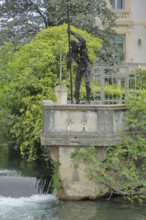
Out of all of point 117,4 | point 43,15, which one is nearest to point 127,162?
point 43,15

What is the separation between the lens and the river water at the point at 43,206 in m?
11.4

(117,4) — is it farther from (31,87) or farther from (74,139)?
(74,139)

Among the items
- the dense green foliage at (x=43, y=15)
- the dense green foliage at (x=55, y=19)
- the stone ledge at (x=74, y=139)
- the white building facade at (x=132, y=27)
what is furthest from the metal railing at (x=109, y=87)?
the white building facade at (x=132, y=27)

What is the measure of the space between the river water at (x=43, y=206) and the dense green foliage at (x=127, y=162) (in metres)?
0.43

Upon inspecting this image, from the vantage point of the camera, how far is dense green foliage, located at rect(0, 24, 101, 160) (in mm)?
16328

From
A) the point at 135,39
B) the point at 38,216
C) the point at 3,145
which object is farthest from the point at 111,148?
the point at 135,39

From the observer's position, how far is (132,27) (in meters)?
31.6

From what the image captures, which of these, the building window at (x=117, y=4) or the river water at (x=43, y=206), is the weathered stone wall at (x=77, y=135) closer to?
the river water at (x=43, y=206)

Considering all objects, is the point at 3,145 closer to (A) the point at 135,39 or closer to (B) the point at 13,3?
(B) the point at 13,3

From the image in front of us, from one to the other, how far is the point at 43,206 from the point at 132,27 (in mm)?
21392

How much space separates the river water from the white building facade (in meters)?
18.6

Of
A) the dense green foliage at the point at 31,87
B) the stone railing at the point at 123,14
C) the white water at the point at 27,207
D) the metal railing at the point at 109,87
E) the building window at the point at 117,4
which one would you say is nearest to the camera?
the white water at the point at 27,207

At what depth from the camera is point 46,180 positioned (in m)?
14.1

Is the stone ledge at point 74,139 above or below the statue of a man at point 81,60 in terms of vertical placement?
below
